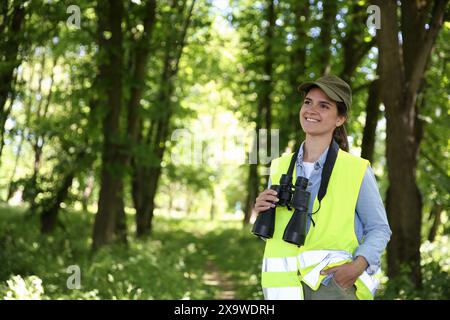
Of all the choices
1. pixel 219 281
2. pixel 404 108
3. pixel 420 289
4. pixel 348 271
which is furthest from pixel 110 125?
pixel 348 271

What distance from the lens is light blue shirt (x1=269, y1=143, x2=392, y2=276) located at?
3416mm

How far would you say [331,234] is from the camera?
3438mm

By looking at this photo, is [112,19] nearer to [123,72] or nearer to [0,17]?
[123,72]

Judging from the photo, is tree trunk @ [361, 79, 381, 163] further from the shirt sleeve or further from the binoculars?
the binoculars

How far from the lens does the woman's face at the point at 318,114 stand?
3.65 meters

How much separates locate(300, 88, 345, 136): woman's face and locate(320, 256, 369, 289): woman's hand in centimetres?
76

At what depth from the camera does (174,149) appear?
28688 mm

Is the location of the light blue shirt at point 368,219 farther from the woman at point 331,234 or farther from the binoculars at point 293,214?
Answer: the binoculars at point 293,214

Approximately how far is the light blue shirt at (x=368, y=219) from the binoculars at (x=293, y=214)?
0.44ft

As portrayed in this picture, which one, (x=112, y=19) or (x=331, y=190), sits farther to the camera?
(x=112, y=19)

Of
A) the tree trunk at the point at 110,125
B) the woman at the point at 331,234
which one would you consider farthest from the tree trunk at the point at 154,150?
the woman at the point at 331,234

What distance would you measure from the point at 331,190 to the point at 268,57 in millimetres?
15519

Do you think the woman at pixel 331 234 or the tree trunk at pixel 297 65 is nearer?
the woman at pixel 331 234
